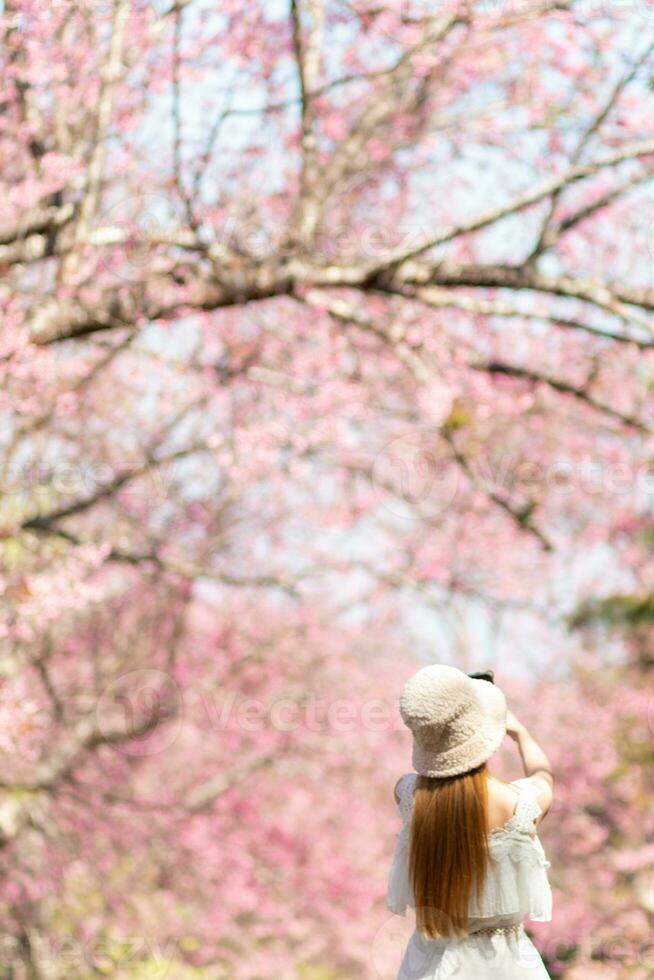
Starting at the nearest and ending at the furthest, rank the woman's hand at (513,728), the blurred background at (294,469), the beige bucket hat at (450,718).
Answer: the beige bucket hat at (450,718) → the woman's hand at (513,728) → the blurred background at (294,469)

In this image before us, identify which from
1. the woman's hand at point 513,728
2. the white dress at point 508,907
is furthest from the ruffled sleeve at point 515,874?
the woman's hand at point 513,728

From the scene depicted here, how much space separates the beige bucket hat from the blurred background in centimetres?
70

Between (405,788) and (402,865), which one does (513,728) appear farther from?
(402,865)

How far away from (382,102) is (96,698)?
4310mm

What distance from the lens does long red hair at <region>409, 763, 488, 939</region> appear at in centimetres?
260

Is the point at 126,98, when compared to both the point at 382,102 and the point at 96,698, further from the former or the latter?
the point at 96,698

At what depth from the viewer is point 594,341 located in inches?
354

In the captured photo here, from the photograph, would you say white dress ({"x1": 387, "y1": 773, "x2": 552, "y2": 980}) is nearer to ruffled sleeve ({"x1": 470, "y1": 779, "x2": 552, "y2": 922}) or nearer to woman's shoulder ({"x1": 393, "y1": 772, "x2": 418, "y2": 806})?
ruffled sleeve ({"x1": 470, "y1": 779, "x2": 552, "y2": 922})

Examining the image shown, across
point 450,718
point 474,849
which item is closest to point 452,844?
point 474,849

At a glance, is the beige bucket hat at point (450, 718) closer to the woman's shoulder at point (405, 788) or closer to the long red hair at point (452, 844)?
the long red hair at point (452, 844)

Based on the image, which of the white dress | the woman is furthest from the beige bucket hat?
the white dress

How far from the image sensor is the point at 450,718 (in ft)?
8.30

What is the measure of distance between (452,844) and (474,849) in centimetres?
5

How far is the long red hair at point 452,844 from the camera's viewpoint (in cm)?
260
